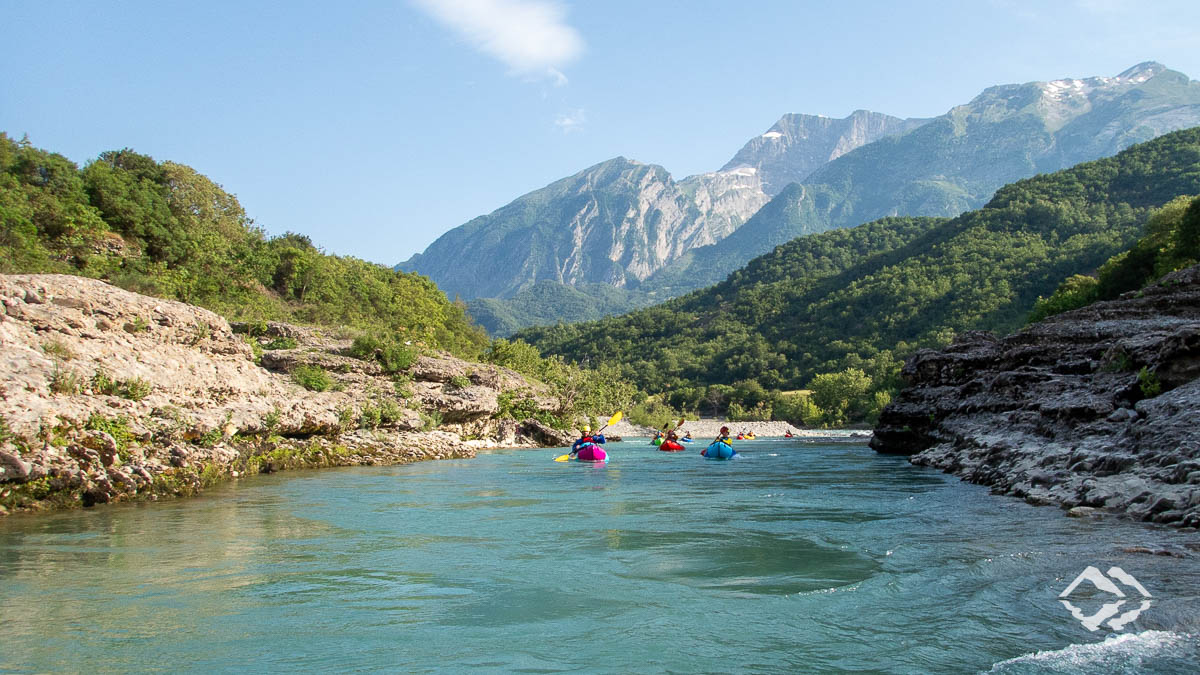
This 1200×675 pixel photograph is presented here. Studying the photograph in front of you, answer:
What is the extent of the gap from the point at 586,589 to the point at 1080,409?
15317 mm

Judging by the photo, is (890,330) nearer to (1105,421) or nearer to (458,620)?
(1105,421)

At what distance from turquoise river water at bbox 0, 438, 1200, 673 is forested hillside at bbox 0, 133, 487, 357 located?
2070cm

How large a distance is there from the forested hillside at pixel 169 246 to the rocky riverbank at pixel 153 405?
27.8 feet

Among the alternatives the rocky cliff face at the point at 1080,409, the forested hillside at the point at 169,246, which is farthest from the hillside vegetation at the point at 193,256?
the rocky cliff face at the point at 1080,409

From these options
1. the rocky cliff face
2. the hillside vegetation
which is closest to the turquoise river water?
the rocky cliff face

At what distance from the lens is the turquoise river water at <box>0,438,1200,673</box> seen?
6047 millimetres

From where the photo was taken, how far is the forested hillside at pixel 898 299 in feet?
266

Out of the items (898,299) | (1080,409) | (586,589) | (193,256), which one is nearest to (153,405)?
(586,589)

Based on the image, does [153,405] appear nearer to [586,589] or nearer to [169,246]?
[586,589]

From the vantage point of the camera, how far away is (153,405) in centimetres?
1650

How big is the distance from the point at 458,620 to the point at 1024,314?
8089 centimetres

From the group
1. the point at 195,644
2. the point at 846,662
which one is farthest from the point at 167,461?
the point at 846,662

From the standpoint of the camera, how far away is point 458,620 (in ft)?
23.7

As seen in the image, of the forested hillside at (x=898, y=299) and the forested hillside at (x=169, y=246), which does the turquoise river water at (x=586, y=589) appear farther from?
the forested hillside at (x=898, y=299)
